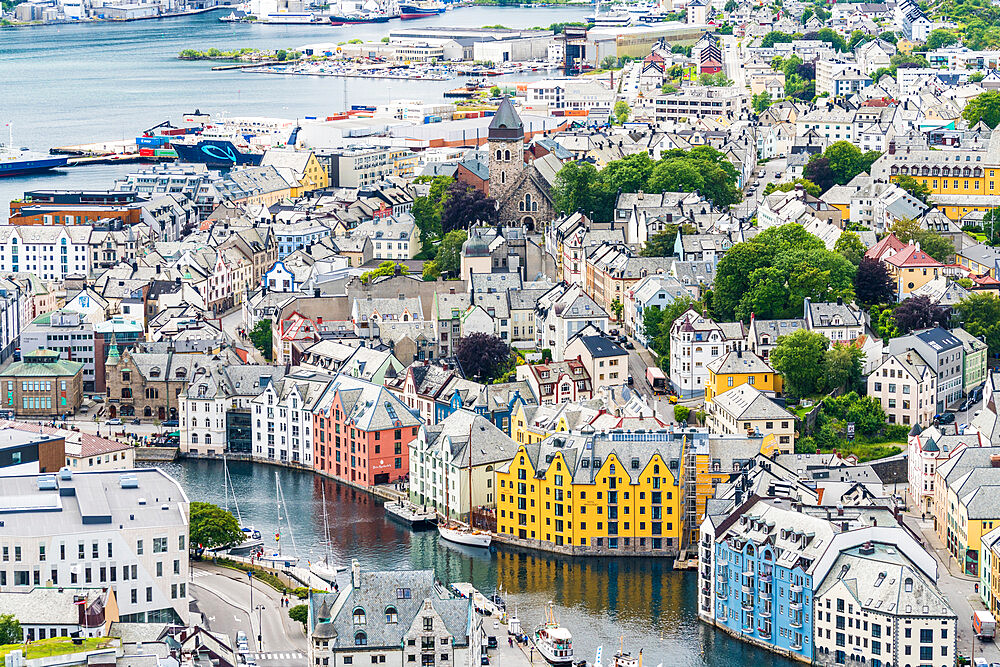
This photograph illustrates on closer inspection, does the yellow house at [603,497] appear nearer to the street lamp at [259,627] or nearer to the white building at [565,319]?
the street lamp at [259,627]

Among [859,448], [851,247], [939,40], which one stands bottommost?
[859,448]

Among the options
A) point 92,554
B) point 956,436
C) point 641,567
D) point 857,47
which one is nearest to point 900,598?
point 641,567

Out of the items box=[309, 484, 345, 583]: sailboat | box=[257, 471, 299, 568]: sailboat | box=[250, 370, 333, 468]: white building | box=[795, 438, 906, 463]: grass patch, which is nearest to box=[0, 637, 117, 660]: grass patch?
box=[309, 484, 345, 583]: sailboat

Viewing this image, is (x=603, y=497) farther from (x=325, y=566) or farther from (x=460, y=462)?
(x=325, y=566)

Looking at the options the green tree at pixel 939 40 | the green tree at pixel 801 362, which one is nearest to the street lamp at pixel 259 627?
the green tree at pixel 801 362

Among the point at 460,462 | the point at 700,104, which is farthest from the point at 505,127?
the point at 460,462

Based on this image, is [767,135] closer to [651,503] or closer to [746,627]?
[651,503]
